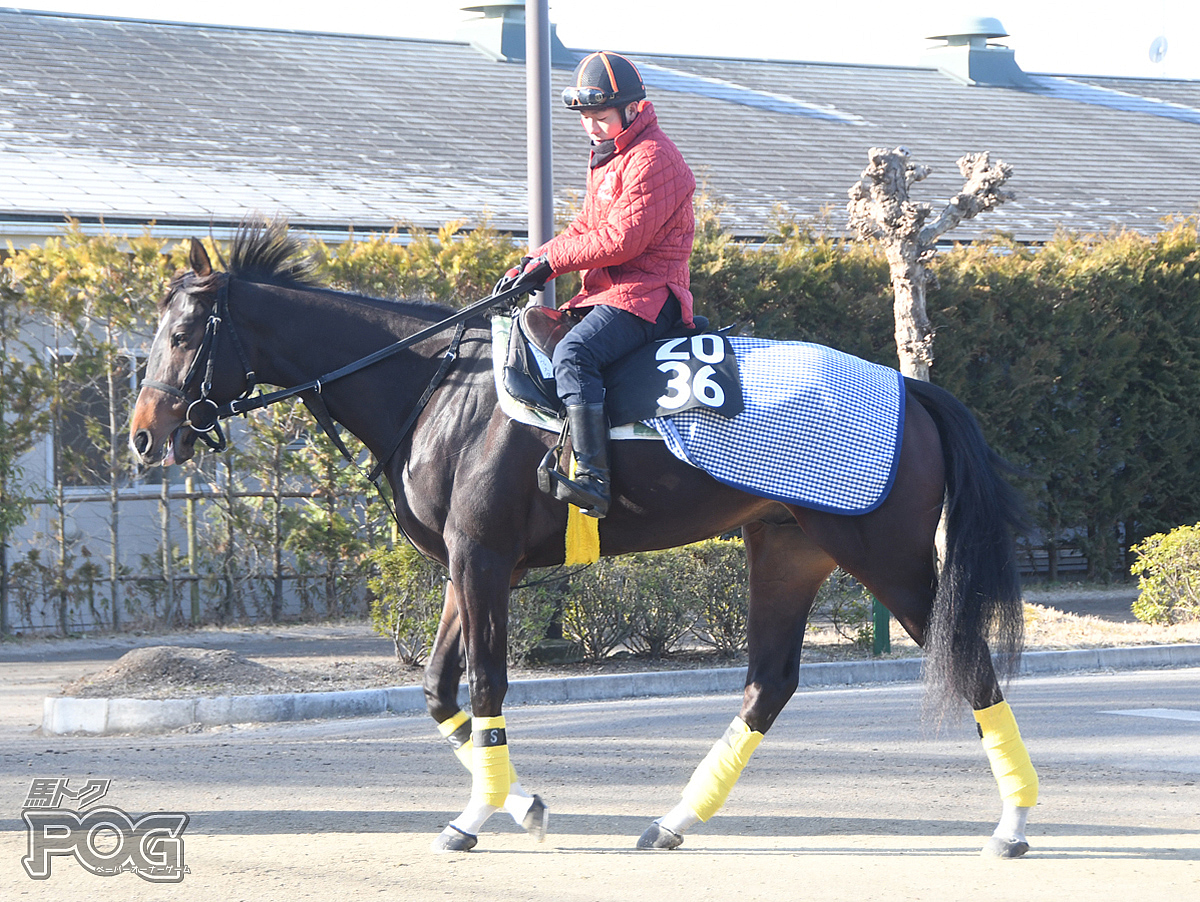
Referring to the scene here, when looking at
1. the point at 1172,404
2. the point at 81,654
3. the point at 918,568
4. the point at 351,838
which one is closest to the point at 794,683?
the point at 918,568

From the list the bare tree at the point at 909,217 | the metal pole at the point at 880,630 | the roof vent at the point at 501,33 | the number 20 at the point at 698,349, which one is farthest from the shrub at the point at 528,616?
the roof vent at the point at 501,33

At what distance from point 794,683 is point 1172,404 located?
36.1 feet

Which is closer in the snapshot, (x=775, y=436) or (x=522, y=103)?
(x=775, y=436)

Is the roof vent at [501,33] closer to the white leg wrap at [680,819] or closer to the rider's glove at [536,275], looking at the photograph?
the rider's glove at [536,275]

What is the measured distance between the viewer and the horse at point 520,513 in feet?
16.8

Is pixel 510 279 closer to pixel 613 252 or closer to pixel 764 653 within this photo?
pixel 613 252

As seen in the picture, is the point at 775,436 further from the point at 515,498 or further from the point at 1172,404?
the point at 1172,404

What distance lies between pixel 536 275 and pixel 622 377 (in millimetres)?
→ 596

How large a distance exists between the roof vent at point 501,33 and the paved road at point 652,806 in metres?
17.1

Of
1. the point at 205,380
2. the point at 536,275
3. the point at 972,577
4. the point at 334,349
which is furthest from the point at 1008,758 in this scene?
the point at 205,380

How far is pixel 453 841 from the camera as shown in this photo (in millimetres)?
5070

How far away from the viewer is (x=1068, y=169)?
72.3 ft

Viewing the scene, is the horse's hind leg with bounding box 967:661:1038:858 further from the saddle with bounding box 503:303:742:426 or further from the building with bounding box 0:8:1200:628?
the building with bounding box 0:8:1200:628

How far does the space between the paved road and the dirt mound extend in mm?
621
